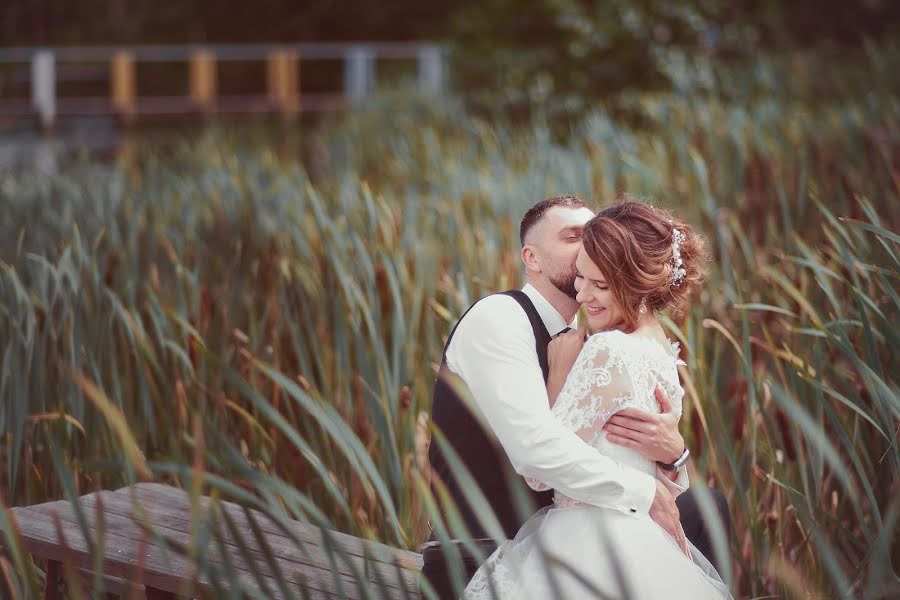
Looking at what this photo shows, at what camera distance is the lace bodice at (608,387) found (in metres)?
1.67

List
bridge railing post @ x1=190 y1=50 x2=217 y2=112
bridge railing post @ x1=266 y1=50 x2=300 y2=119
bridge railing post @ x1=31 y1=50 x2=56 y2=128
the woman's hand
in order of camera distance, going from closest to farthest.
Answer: the woman's hand → bridge railing post @ x1=31 y1=50 x2=56 y2=128 → bridge railing post @ x1=190 y1=50 x2=217 y2=112 → bridge railing post @ x1=266 y1=50 x2=300 y2=119

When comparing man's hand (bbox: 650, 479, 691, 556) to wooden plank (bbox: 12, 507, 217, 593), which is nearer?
man's hand (bbox: 650, 479, 691, 556)

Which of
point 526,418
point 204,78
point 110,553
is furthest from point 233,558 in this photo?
point 204,78

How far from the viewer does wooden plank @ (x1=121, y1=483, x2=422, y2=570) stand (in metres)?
1.88

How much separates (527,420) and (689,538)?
39 centimetres

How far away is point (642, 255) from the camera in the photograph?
5.46 ft

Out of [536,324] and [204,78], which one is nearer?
[536,324]

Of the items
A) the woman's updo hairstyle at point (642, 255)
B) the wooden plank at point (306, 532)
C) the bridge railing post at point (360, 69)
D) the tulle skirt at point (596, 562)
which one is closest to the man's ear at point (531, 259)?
the woman's updo hairstyle at point (642, 255)

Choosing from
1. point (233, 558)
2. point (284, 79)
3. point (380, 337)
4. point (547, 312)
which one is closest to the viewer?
point (547, 312)

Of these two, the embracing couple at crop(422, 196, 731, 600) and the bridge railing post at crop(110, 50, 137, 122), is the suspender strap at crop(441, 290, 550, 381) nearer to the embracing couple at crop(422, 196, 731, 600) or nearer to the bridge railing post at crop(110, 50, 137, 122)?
the embracing couple at crop(422, 196, 731, 600)

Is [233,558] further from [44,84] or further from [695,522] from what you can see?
[44,84]

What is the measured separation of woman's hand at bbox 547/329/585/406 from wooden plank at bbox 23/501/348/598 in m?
0.43

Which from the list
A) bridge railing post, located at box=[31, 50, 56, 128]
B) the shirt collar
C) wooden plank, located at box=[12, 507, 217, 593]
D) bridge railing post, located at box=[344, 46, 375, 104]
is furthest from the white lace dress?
bridge railing post, located at box=[344, 46, 375, 104]

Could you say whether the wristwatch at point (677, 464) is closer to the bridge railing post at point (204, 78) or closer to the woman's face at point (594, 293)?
the woman's face at point (594, 293)
